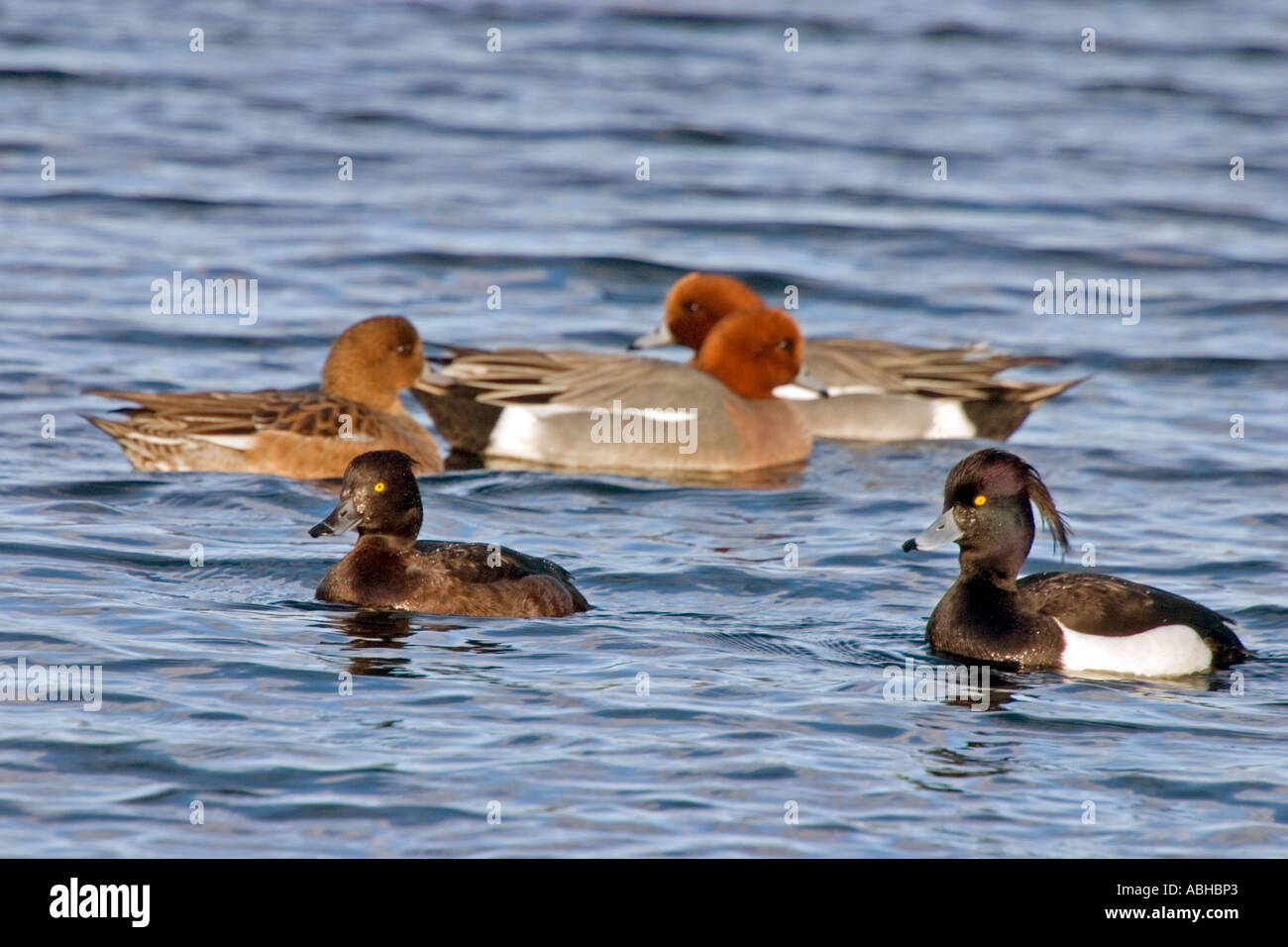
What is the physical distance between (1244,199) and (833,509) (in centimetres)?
1109

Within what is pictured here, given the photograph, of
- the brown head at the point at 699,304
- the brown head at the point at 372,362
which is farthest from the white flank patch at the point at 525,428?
the brown head at the point at 699,304

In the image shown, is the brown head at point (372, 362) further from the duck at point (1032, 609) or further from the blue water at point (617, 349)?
the duck at point (1032, 609)

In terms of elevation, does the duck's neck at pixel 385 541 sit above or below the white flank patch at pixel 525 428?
below

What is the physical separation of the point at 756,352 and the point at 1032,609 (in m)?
4.82

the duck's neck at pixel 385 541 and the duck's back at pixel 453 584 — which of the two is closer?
the duck's back at pixel 453 584

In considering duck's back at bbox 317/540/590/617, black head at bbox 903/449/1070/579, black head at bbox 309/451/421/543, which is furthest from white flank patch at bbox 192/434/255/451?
black head at bbox 903/449/1070/579

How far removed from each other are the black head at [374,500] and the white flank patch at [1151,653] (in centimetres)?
316

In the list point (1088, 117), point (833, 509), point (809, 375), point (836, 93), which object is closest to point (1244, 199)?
point (1088, 117)

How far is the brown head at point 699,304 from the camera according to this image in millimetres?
14250

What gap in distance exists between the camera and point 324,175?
2086 centimetres

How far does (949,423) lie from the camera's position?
1398cm

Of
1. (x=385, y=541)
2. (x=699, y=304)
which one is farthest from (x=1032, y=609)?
(x=699, y=304)

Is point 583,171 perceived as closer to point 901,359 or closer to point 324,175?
point 324,175

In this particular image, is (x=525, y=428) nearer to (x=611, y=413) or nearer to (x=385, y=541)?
(x=611, y=413)
